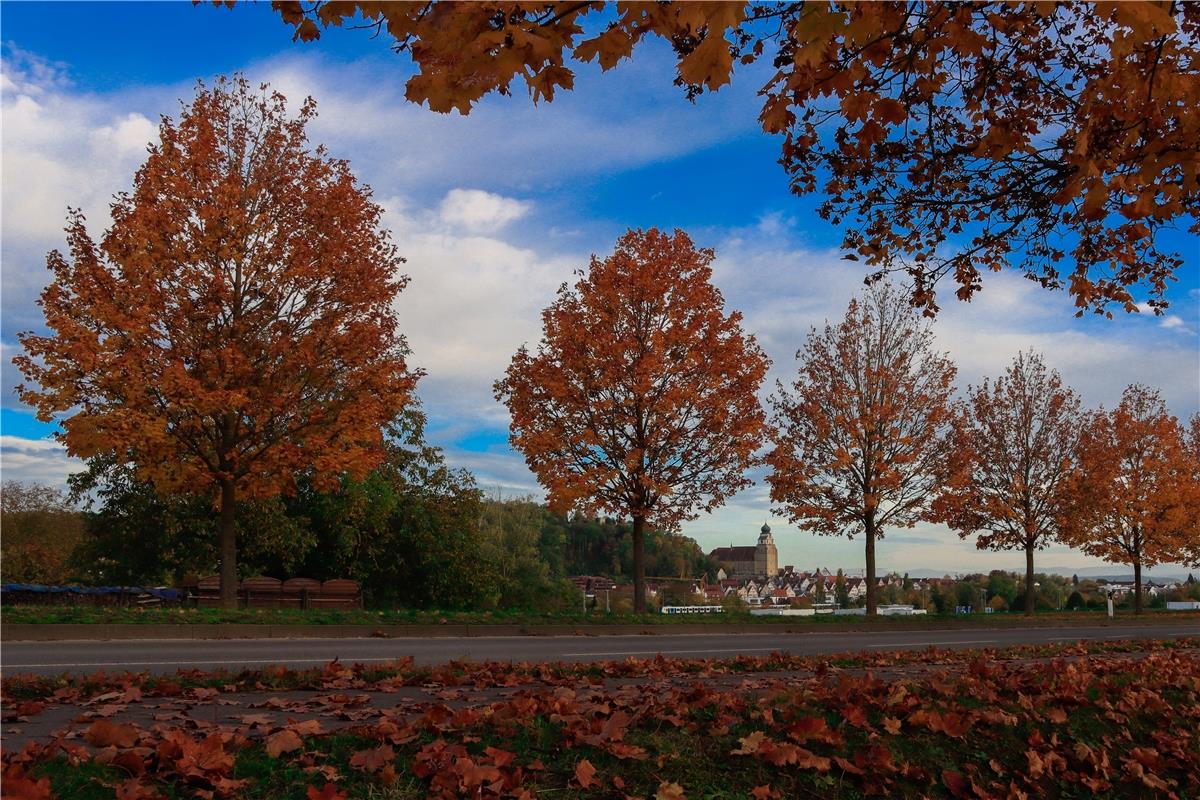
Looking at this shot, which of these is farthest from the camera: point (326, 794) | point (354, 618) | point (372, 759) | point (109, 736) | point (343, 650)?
point (354, 618)

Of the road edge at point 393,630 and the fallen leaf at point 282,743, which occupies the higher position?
the fallen leaf at point 282,743

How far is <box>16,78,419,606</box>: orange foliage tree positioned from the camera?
1642 cm

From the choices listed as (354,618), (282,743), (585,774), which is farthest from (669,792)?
(354,618)

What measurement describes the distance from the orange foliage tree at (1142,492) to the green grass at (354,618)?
495 inches

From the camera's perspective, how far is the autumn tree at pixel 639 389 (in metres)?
21.0

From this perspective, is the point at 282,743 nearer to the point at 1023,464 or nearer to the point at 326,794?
the point at 326,794

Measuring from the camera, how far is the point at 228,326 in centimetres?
1816

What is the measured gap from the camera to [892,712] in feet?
17.0

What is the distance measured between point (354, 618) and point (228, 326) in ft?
20.8

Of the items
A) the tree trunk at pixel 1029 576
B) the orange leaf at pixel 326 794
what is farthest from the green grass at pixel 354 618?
the orange leaf at pixel 326 794

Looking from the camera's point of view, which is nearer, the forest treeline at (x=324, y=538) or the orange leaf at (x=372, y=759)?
the orange leaf at (x=372, y=759)

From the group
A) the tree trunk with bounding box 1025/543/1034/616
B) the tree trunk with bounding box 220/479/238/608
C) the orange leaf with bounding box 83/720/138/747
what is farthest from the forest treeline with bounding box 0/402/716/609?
the orange leaf with bounding box 83/720/138/747

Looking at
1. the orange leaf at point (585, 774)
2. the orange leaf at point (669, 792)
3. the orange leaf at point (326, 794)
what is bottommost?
the orange leaf at point (669, 792)

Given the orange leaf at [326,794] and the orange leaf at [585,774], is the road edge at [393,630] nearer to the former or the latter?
the orange leaf at [326,794]
